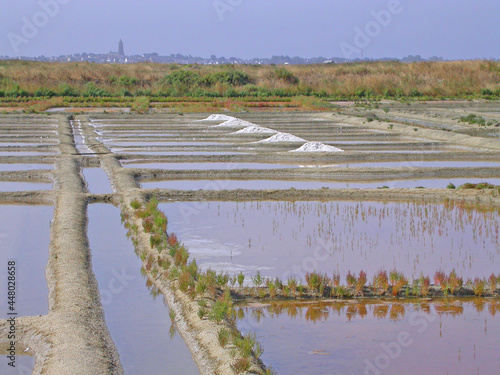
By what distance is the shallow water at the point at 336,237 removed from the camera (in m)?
6.58

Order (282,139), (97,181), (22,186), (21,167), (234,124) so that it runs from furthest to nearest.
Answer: (234,124), (282,139), (21,167), (97,181), (22,186)

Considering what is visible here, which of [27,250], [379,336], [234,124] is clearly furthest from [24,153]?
[379,336]

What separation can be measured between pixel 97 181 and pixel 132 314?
20.1 feet

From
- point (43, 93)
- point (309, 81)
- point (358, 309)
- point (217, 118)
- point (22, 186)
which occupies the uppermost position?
point (309, 81)

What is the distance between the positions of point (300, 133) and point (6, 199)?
10132 millimetres

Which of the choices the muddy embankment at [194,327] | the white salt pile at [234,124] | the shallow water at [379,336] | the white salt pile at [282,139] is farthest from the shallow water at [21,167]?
the shallow water at [379,336]

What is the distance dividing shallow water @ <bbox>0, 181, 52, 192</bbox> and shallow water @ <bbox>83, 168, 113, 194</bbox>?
633 millimetres

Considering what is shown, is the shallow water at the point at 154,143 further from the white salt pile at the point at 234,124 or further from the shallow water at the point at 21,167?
the white salt pile at the point at 234,124

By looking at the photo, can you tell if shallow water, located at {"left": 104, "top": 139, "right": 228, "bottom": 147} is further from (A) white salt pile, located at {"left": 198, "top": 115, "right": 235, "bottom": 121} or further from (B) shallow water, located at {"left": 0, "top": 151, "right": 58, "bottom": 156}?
(A) white salt pile, located at {"left": 198, "top": 115, "right": 235, "bottom": 121}

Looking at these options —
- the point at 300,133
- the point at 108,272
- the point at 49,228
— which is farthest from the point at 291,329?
the point at 300,133

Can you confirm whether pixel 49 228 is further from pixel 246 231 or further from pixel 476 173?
pixel 476 173

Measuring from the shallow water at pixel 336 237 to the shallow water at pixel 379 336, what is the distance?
774 mm

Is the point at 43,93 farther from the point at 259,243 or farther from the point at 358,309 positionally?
the point at 358,309

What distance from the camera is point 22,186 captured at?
35.8ft
